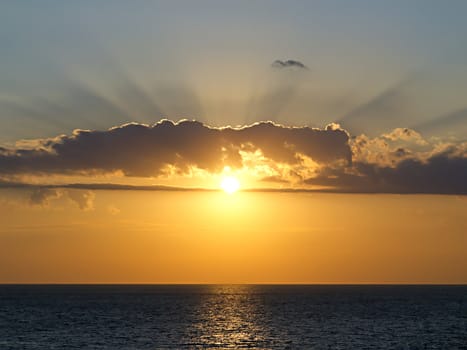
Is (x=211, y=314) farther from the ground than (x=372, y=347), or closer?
farther from the ground

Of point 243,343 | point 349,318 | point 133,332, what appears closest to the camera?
point 243,343

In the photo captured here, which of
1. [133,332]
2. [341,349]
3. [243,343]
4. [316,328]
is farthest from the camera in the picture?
[316,328]

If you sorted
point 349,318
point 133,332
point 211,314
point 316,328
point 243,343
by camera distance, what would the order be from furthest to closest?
point 211,314
point 349,318
point 316,328
point 133,332
point 243,343

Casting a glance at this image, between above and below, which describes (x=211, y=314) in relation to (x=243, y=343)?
above

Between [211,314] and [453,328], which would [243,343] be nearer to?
[453,328]

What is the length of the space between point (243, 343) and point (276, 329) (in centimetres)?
2856

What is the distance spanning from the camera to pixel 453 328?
152m

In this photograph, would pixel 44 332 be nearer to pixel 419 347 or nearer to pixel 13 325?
pixel 13 325

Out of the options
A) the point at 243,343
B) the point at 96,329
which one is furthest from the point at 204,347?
the point at 96,329

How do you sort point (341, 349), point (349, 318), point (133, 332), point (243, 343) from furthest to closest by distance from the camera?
1. point (349, 318)
2. point (133, 332)
3. point (243, 343)
4. point (341, 349)

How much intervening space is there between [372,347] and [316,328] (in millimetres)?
34025

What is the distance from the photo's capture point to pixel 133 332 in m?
138

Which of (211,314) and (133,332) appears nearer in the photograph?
(133,332)

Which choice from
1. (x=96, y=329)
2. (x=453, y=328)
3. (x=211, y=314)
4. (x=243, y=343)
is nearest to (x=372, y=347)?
(x=243, y=343)
